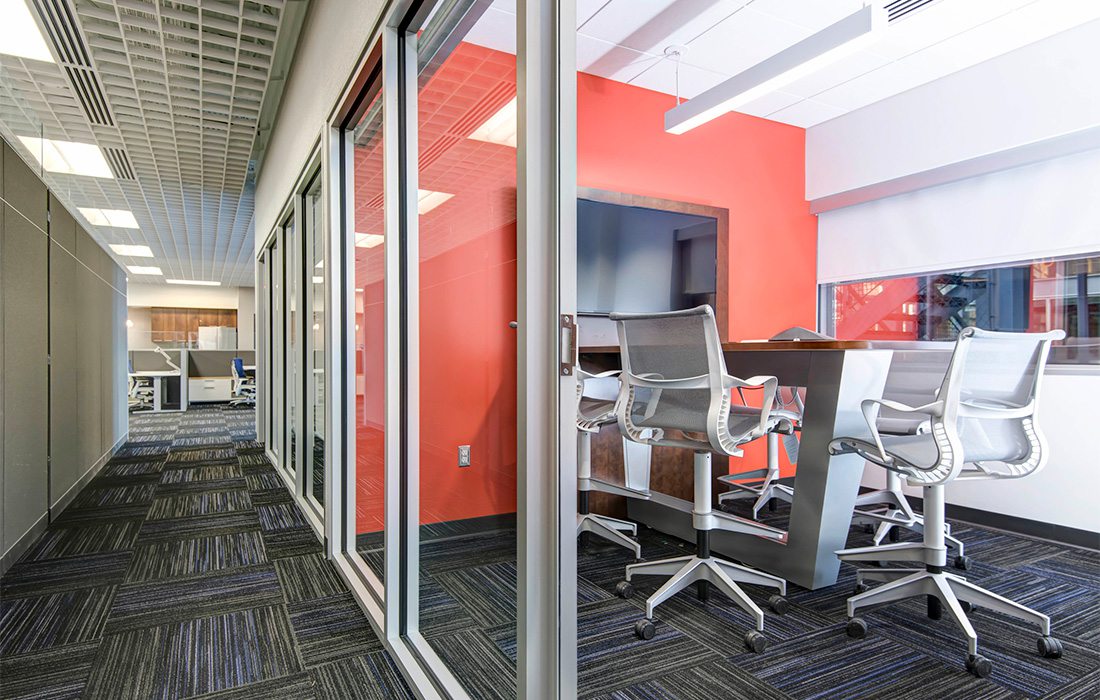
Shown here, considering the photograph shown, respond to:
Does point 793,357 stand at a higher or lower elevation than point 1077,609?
higher

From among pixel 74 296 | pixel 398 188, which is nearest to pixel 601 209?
pixel 398 188

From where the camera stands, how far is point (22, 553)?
2344 mm

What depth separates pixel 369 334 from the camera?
78.0 inches

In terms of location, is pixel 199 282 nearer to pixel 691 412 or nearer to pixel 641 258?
pixel 641 258

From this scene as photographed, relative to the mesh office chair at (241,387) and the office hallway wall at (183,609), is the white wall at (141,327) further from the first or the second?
the office hallway wall at (183,609)

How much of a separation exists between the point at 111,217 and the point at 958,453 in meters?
7.66

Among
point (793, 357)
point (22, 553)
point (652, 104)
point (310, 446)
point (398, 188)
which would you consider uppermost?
point (652, 104)

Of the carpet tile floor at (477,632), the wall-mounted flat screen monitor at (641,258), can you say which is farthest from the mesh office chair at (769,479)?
the wall-mounted flat screen monitor at (641,258)

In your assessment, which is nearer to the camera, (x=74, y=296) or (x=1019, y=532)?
(x=1019, y=532)

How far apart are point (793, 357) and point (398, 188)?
1.32m

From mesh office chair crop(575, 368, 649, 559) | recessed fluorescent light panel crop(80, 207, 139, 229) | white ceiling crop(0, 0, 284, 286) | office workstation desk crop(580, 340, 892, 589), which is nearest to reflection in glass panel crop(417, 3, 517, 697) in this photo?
mesh office chair crop(575, 368, 649, 559)

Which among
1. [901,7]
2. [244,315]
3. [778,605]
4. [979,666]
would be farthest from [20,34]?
[244,315]

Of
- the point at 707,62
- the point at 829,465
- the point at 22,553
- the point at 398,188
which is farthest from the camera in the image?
the point at 707,62

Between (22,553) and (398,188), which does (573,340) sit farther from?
(22,553)
